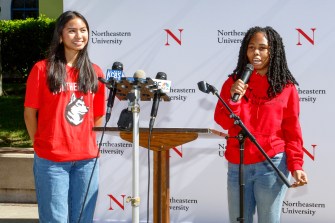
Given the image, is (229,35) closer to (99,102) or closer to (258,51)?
(258,51)

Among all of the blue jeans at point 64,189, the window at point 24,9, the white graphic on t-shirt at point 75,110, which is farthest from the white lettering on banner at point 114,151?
the window at point 24,9

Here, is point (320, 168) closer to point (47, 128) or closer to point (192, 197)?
point (192, 197)

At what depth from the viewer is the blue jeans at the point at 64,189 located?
3525 mm

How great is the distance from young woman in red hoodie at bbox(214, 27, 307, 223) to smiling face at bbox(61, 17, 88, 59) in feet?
3.24

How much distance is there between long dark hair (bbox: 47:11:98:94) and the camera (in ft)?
11.7

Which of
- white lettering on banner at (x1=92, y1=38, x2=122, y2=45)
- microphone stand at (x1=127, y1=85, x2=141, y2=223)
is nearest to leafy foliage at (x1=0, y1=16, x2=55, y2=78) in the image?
white lettering on banner at (x1=92, y1=38, x2=122, y2=45)

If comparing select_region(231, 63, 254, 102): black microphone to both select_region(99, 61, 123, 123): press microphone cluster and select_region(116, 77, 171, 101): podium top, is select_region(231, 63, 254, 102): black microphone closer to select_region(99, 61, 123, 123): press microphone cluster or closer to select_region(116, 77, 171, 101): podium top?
select_region(116, 77, 171, 101): podium top

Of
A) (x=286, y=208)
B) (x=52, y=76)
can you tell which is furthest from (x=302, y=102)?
(x=52, y=76)

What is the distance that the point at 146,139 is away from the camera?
135 inches

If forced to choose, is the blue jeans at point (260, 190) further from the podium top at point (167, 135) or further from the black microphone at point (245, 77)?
the black microphone at point (245, 77)

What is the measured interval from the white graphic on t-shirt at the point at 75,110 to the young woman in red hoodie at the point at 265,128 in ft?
2.81

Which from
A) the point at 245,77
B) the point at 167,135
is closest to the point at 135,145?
the point at 167,135

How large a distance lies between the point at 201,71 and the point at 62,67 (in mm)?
1878

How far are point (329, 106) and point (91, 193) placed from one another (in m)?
2.44
